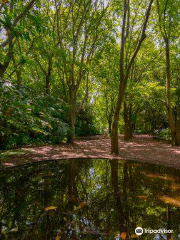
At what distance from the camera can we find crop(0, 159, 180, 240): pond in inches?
123

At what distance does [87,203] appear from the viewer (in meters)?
4.21

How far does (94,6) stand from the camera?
41.1ft

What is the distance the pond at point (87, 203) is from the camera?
3.14 meters

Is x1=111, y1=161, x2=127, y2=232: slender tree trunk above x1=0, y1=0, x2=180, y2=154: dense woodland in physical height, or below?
below

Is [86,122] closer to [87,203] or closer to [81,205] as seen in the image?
[87,203]

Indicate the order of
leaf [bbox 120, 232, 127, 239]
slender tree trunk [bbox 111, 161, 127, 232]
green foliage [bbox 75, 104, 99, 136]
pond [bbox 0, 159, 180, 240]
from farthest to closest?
1. green foliage [bbox 75, 104, 99, 136]
2. slender tree trunk [bbox 111, 161, 127, 232]
3. pond [bbox 0, 159, 180, 240]
4. leaf [bbox 120, 232, 127, 239]

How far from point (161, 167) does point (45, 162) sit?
5.43 m

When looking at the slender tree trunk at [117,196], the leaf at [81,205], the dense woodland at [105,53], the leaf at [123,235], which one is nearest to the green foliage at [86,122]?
the dense woodland at [105,53]

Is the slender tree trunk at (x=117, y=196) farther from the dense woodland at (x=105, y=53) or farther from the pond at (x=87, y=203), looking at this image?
the dense woodland at (x=105, y=53)

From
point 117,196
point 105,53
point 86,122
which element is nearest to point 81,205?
point 117,196

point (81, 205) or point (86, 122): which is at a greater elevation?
point (86, 122)

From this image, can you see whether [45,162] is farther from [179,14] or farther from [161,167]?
[179,14]

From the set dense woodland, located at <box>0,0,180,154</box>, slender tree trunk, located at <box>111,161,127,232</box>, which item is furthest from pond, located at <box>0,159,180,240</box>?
dense woodland, located at <box>0,0,180,154</box>

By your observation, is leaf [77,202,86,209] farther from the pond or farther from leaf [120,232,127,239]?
leaf [120,232,127,239]
